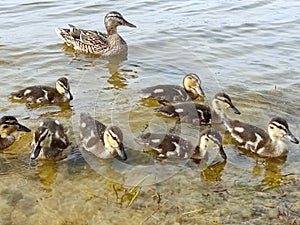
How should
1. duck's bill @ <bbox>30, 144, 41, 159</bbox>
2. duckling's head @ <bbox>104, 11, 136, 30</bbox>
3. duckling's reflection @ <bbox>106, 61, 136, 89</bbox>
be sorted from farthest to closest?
duckling's head @ <bbox>104, 11, 136, 30</bbox> < duckling's reflection @ <bbox>106, 61, 136, 89</bbox> < duck's bill @ <bbox>30, 144, 41, 159</bbox>

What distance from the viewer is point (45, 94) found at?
597 cm

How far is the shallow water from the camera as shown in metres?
3.84

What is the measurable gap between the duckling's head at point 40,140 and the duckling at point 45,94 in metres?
1.42

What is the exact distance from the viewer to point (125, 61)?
7863 millimetres

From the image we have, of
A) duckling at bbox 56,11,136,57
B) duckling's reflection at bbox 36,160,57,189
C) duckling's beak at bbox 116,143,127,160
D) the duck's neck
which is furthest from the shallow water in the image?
the duck's neck

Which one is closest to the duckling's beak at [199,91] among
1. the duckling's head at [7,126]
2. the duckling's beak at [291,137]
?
the duckling's beak at [291,137]

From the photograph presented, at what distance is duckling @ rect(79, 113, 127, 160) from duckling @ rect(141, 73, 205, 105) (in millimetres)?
1234

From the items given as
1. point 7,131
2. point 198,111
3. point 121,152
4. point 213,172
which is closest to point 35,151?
point 7,131

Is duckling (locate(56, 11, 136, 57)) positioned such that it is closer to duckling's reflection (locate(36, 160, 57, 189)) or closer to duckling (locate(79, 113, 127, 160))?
duckling (locate(79, 113, 127, 160))

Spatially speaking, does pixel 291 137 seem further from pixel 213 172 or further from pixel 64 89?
pixel 64 89

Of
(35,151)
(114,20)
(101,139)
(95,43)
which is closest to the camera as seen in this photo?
(35,151)

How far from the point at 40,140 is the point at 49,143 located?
119 mm

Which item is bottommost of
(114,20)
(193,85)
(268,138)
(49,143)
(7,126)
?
(268,138)

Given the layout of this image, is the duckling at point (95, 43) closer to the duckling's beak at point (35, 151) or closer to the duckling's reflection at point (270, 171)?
the duckling's beak at point (35, 151)
